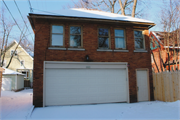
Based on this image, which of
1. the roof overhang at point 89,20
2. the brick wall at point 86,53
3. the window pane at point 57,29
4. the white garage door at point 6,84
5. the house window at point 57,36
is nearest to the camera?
the brick wall at point 86,53

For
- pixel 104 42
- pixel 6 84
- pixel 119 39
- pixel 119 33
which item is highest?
pixel 119 33

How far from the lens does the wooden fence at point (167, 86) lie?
9.42 metres

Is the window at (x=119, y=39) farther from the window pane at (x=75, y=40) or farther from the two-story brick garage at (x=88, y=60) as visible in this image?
the window pane at (x=75, y=40)

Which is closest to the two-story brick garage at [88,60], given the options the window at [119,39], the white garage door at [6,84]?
the window at [119,39]

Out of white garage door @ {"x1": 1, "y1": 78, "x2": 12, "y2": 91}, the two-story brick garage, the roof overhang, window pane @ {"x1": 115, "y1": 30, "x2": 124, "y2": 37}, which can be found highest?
the roof overhang

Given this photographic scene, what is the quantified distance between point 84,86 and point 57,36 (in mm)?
3615

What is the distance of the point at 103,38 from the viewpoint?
10.8m

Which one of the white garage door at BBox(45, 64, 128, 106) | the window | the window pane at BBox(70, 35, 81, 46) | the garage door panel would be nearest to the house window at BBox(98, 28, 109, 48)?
the window

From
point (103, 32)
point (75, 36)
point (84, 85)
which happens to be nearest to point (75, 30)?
point (75, 36)

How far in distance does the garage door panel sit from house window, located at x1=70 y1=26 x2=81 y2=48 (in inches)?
67.0

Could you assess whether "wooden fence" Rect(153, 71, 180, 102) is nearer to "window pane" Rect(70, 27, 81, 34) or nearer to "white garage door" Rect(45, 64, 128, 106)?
"white garage door" Rect(45, 64, 128, 106)

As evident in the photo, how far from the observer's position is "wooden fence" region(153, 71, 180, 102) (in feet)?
30.9

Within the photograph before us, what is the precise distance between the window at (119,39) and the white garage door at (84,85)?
1619 mm

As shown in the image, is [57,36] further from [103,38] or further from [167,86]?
[167,86]
